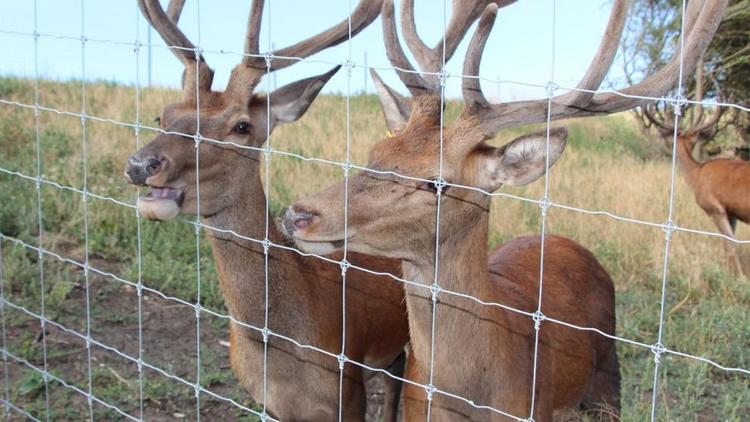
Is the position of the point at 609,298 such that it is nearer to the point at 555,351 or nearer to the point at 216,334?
the point at 555,351

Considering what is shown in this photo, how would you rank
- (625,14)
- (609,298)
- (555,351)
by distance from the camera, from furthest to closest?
(609,298) < (555,351) < (625,14)

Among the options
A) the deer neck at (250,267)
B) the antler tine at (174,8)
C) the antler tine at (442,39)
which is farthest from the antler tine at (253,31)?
the antler tine at (442,39)

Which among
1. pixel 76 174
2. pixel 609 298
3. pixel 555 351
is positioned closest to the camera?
pixel 555 351

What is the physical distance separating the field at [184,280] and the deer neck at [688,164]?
1.04ft

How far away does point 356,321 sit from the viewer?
147 inches

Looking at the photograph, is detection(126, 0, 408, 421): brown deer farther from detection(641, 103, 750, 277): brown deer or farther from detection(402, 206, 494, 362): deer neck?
detection(641, 103, 750, 277): brown deer

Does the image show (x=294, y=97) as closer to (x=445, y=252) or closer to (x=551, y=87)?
(x=445, y=252)

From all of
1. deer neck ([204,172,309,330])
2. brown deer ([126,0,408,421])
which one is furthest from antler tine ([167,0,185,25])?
deer neck ([204,172,309,330])

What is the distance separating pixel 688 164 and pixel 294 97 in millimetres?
7355

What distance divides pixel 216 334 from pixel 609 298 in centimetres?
240

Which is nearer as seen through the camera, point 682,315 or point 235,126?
point 235,126

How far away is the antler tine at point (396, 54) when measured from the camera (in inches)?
115

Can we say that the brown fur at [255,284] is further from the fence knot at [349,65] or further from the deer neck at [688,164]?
the deer neck at [688,164]

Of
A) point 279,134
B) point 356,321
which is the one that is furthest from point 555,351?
point 279,134
